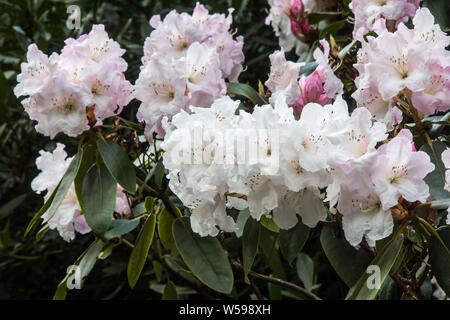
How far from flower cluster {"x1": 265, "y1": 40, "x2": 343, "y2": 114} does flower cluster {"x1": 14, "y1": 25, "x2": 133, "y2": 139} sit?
0.28 meters

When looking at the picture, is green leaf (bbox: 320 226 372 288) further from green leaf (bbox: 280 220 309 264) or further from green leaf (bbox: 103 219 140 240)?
green leaf (bbox: 103 219 140 240)

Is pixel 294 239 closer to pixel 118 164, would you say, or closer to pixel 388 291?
pixel 118 164

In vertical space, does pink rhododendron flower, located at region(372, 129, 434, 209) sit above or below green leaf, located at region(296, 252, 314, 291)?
above

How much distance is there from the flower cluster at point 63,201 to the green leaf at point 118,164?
0.54 feet

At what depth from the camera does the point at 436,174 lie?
1078mm

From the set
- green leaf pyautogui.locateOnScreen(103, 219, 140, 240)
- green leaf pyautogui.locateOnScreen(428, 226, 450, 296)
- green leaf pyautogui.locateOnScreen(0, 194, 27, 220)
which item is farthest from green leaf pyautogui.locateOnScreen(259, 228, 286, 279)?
green leaf pyautogui.locateOnScreen(0, 194, 27, 220)

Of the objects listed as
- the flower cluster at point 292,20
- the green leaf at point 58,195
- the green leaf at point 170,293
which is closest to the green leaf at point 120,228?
the green leaf at point 58,195

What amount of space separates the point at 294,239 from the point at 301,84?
279 mm

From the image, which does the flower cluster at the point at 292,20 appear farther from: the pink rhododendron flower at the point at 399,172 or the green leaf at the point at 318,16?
the pink rhododendron flower at the point at 399,172

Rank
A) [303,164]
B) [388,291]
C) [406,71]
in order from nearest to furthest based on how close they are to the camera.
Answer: [303,164], [406,71], [388,291]

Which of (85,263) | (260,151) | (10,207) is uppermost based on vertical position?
(260,151)

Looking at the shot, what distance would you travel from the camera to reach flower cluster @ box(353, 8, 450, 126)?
41.6 inches

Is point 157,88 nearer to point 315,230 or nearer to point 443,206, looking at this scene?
point 315,230

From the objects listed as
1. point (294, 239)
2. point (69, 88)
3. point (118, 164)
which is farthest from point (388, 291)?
point (69, 88)
